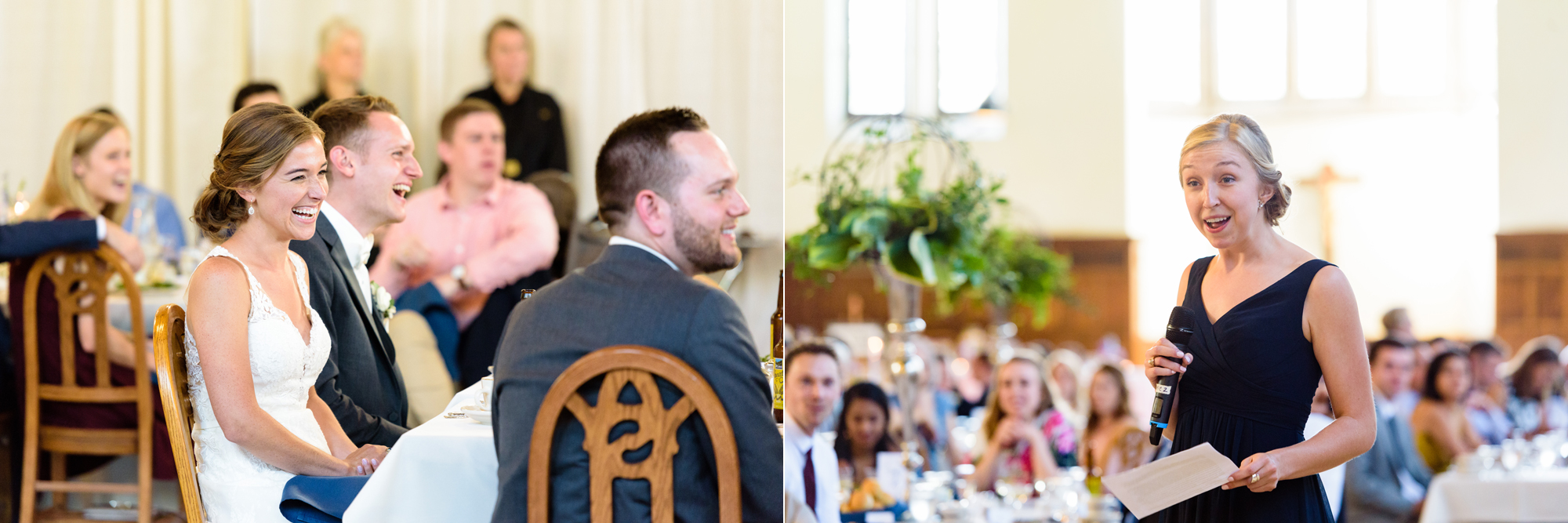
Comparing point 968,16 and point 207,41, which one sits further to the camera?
point 207,41

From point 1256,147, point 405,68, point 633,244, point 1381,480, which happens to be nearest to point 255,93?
point 405,68

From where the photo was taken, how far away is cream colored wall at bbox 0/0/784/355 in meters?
4.98

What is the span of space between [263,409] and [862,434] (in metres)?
1.68

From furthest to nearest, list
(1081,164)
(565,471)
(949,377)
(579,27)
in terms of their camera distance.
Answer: (579,27) → (949,377) → (1081,164) → (565,471)

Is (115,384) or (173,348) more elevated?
(173,348)

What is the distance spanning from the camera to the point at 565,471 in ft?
5.95

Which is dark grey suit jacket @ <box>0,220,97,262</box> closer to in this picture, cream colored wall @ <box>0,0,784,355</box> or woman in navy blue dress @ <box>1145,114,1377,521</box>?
cream colored wall @ <box>0,0,784,355</box>

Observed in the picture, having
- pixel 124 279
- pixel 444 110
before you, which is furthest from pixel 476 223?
pixel 124 279

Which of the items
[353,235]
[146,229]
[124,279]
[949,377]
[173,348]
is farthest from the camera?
[146,229]

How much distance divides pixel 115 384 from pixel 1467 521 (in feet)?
12.2

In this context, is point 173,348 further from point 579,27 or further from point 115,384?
point 579,27

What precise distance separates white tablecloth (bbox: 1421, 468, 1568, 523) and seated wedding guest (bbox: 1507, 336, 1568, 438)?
12 cm

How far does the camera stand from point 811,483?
3.02 metres

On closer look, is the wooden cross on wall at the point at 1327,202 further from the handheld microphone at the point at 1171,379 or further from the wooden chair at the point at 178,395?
the wooden chair at the point at 178,395
